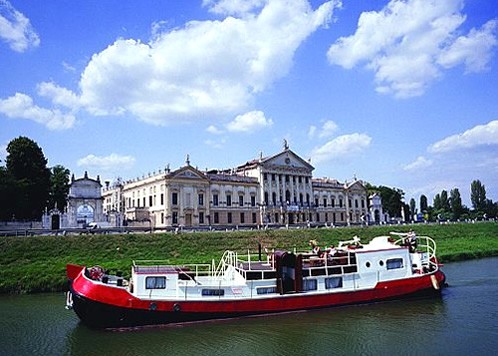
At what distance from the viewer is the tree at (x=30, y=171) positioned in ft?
181

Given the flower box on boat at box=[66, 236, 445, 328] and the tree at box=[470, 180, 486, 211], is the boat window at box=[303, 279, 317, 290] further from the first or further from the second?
the tree at box=[470, 180, 486, 211]

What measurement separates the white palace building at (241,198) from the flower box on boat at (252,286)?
3113 centimetres

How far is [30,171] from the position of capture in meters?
56.7

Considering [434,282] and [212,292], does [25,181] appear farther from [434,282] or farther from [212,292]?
[434,282]

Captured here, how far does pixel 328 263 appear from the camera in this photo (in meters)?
26.2

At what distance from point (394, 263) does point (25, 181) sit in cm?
4420

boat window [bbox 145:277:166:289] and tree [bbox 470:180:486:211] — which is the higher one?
tree [bbox 470:180:486:211]

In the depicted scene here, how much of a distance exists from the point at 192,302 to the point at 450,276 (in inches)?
850

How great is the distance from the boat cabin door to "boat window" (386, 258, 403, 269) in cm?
590

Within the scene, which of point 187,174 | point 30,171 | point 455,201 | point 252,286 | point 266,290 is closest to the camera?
point 252,286

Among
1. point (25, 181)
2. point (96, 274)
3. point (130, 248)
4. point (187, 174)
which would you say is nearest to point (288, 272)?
point (96, 274)

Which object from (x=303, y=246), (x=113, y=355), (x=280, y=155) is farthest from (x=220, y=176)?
(x=113, y=355)

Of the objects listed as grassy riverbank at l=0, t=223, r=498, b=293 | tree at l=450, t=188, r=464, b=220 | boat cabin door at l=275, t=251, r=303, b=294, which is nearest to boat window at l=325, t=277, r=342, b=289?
boat cabin door at l=275, t=251, r=303, b=294

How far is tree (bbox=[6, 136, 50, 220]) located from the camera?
55.1 meters
